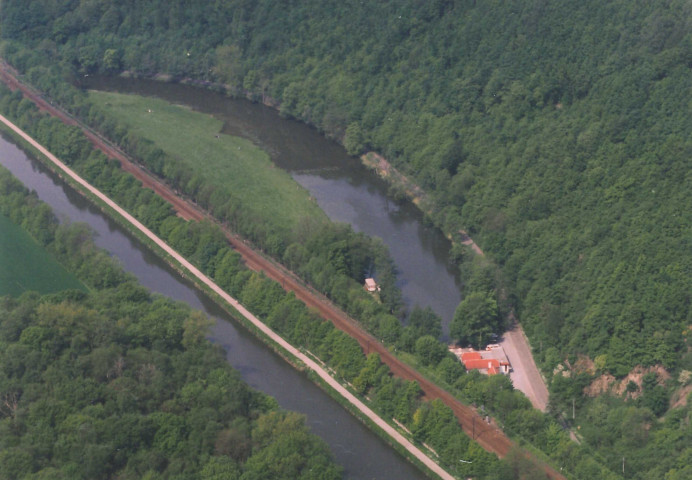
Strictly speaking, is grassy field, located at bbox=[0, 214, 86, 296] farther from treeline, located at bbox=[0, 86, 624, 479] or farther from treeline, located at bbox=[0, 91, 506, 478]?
treeline, located at bbox=[0, 86, 624, 479]

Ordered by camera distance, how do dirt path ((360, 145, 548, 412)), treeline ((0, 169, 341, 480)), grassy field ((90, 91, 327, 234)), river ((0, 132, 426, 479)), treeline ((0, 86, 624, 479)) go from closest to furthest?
treeline ((0, 169, 341, 480)) → treeline ((0, 86, 624, 479)) → river ((0, 132, 426, 479)) → dirt path ((360, 145, 548, 412)) → grassy field ((90, 91, 327, 234))

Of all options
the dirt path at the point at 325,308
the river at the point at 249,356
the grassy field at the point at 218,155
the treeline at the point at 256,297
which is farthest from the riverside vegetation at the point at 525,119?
the river at the point at 249,356

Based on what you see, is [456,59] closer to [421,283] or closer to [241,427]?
[421,283]

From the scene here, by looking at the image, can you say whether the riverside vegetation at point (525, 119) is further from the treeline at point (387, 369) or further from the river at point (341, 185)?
the treeline at point (387, 369)

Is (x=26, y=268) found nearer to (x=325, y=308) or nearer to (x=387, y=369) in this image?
(x=325, y=308)

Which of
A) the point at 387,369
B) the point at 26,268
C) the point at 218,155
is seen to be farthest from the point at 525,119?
the point at 26,268

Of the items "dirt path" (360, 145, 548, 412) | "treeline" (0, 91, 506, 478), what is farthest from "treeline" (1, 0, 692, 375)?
"treeline" (0, 91, 506, 478)
